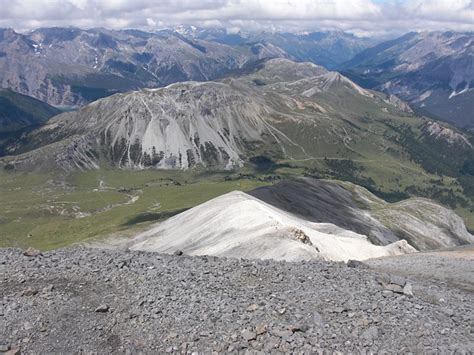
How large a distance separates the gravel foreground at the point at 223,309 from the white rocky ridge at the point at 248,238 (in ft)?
91.4

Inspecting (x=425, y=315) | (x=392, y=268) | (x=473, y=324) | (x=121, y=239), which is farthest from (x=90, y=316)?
(x=121, y=239)

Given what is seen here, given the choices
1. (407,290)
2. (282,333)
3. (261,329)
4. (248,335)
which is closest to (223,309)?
(248,335)

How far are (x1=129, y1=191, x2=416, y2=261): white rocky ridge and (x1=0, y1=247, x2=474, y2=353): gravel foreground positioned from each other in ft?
91.4

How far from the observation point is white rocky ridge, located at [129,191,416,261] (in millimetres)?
72062

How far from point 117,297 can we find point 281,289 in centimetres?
1137

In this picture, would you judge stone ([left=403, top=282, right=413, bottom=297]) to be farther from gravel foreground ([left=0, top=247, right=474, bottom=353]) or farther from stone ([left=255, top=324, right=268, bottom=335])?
stone ([left=255, top=324, right=268, bottom=335])

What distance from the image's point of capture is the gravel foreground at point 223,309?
92.2ft

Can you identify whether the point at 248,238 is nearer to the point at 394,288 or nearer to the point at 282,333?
the point at 394,288

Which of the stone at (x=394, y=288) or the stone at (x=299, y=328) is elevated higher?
the stone at (x=299, y=328)

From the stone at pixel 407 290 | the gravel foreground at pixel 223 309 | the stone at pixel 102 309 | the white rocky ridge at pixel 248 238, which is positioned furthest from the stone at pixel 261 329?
the white rocky ridge at pixel 248 238

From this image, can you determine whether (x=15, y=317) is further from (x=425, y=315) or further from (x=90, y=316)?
(x=425, y=315)

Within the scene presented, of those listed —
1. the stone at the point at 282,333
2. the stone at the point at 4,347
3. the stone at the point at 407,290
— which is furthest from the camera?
the stone at the point at 407,290

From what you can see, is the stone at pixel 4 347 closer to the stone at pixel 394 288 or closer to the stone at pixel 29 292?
the stone at pixel 29 292

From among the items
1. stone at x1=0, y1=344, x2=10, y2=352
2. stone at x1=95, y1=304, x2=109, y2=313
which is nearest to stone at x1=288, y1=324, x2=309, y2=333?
stone at x1=95, y1=304, x2=109, y2=313
